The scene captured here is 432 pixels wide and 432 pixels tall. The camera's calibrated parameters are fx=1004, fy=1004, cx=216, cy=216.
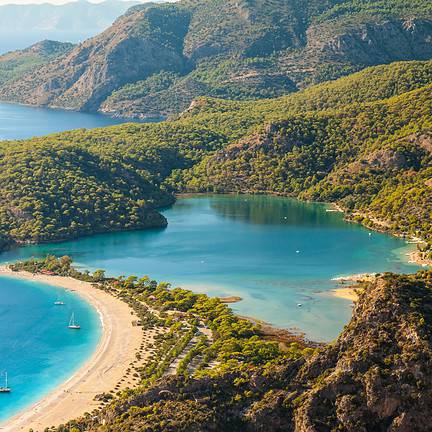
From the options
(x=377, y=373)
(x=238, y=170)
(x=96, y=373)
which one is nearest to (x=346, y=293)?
(x=96, y=373)

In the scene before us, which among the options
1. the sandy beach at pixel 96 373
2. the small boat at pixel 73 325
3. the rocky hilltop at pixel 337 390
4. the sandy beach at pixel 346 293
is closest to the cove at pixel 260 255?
the sandy beach at pixel 346 293

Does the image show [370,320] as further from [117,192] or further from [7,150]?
[7,150]

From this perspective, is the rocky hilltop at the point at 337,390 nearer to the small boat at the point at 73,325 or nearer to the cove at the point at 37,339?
the cove at the point at 37,339

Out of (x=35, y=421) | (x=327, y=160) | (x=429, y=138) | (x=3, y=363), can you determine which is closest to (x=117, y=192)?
(x=327, y=160)

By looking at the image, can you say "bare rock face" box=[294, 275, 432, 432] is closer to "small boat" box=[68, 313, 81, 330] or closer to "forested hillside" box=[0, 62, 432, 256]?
"small boat" box=[68, 313, 81, 330]

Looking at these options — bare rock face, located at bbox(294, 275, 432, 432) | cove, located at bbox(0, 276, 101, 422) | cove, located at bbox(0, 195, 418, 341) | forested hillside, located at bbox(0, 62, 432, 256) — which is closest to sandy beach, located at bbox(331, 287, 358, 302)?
cove, located at bbox(0, 195, 418, 341)

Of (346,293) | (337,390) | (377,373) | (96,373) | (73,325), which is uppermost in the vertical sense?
(377,373)

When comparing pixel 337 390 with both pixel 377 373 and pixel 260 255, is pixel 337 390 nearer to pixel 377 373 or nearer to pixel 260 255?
pixel 377 373
